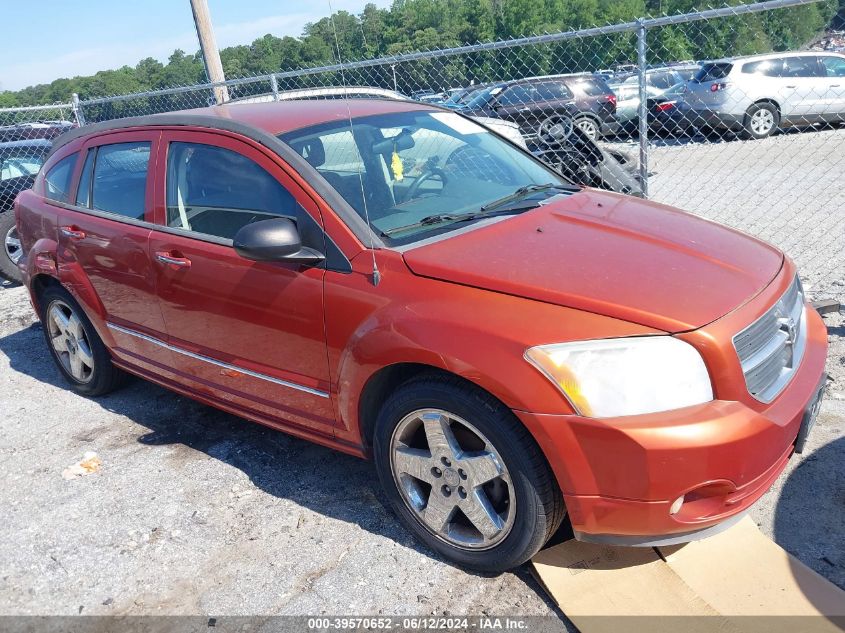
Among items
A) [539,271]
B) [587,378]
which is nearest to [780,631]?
[587,378]

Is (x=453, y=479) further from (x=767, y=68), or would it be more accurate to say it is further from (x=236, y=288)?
(x=767, y=68)

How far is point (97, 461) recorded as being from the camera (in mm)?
4039

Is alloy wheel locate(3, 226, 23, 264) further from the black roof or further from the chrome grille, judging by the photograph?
the chrome grille

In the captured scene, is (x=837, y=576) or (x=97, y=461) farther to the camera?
(x=97, y=461)

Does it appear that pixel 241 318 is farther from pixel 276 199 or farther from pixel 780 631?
pixel 780 631

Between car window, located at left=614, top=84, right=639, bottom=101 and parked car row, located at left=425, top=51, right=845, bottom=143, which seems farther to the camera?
car window, located at left=614, top=84, right=639, bottom=101

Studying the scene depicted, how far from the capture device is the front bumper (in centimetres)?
233

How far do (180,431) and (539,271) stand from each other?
8.53 ft

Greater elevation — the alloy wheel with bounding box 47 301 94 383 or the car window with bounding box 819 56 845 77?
the car window with bounding box 819 56 845 77

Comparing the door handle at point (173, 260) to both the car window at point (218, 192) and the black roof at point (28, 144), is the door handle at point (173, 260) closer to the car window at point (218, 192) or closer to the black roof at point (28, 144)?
the car window at point (218, 192)

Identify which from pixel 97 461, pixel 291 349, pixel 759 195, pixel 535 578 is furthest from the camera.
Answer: pixel 759 195

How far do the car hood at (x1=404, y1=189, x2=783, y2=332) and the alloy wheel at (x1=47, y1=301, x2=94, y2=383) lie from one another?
2842 mm

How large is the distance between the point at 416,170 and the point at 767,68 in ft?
43.0

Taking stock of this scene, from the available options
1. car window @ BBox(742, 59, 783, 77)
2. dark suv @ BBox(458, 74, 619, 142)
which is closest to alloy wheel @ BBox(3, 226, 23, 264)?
dark suv @ BBox(458, 74, 619, 142)
